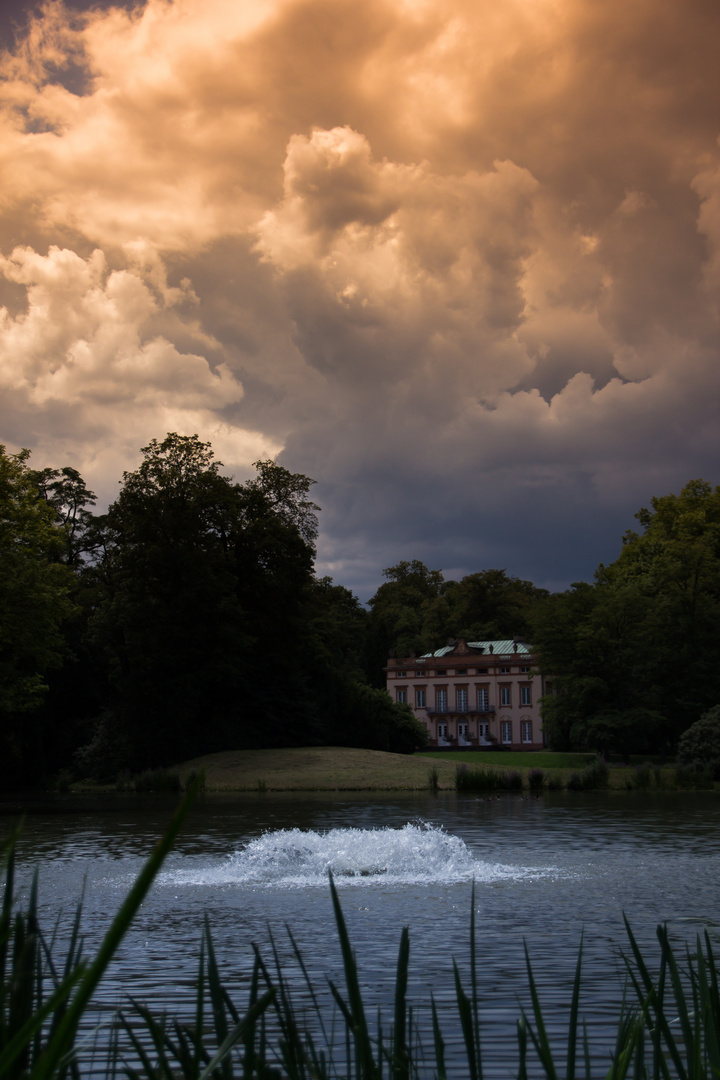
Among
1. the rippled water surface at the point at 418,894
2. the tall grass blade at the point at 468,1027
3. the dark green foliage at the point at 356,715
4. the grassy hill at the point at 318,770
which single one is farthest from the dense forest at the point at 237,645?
the tall grass blade at the point at 468,1027

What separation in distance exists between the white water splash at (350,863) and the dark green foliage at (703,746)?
24708 mm

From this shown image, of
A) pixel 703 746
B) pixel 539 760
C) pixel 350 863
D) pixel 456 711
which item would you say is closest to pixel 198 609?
pixel 539 760

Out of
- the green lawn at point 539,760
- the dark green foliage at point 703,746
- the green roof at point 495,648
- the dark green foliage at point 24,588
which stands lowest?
the green lawn at point 539,760

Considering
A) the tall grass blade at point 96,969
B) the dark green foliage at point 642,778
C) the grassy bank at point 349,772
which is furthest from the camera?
the grassy bank at point 349,772

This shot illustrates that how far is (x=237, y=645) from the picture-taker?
4841 centimetres

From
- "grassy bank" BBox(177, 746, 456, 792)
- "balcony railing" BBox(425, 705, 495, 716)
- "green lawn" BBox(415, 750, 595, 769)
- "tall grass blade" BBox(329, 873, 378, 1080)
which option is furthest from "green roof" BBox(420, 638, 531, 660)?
"tall grass blade" BBox(329, 873, 378, 1080)

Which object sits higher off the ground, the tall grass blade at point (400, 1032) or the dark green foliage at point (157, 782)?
the tall grass blade at point (400, 1032)

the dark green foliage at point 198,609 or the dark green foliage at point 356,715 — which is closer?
the dark green foliage at point 198,609

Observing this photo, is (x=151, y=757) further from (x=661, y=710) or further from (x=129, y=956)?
(x=129, y=956)

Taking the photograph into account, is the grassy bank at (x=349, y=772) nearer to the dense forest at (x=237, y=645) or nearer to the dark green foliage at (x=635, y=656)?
the dense forest at (x=237, y=645)

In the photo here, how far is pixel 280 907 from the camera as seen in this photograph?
1131cm

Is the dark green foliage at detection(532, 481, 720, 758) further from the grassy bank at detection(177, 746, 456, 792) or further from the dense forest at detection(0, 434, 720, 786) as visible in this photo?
the grassy bank at detection(177, 746, 456, 792)

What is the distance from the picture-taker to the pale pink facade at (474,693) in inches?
3570

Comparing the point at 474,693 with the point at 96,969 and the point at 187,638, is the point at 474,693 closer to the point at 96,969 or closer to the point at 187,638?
the point at 187,638
